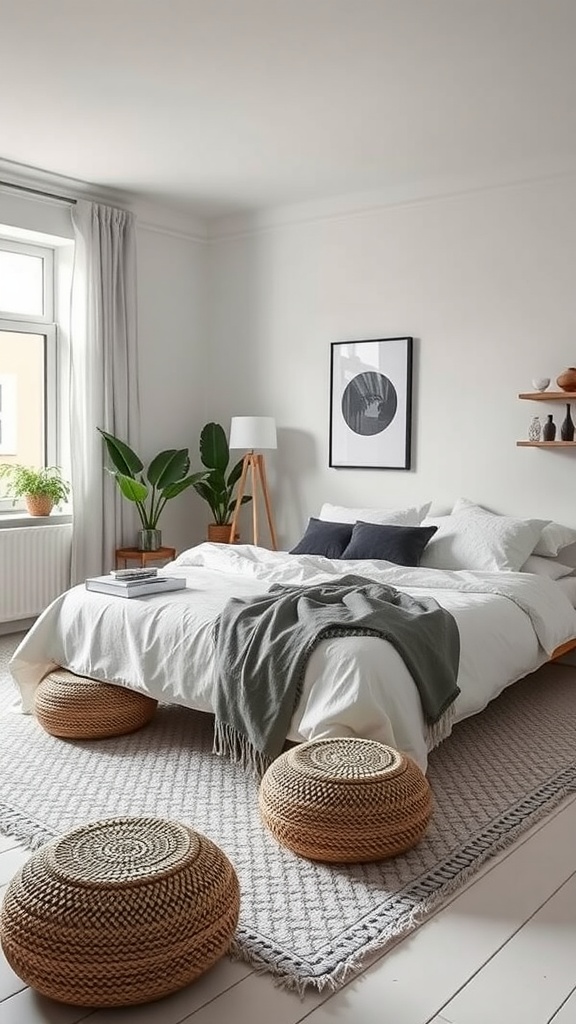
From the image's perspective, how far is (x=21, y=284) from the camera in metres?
5.91

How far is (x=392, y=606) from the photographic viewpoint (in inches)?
138

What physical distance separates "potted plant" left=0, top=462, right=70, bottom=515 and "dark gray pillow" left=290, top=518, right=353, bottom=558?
5.33 ft

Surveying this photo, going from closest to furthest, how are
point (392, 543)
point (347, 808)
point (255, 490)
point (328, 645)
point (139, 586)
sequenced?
1. point (347, 808)
2. point (328, 645)
3. point (139, 586)
4. point (392, 543)
5. point (255, 490)

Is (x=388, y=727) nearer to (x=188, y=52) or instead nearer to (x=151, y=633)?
(x=151, y=633)

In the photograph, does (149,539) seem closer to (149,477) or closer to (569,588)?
(149,477)

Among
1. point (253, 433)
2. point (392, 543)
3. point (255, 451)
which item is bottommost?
point (392, 543)

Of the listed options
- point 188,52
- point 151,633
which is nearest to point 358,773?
point 151,633

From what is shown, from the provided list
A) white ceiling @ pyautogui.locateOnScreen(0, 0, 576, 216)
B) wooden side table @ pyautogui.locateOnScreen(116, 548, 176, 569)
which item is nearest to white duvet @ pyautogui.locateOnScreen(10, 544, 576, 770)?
wooden side table @ pyautogui.locateOnScreen(116, 548, 176, 569)

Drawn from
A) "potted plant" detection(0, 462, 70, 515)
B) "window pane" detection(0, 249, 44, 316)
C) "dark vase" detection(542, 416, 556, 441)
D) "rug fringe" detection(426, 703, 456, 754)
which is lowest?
"rug fringe" detection(426, 703, 456, 754)

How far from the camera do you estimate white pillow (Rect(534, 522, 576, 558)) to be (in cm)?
490

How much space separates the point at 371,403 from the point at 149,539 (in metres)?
1.69

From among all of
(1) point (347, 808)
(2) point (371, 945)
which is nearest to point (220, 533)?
(1) point (347, 808)

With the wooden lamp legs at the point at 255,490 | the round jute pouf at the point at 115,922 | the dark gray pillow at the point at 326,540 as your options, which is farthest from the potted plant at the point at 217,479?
the round jute pouf at the point at 115,922

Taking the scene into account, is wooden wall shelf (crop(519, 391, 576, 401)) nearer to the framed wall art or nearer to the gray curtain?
the framed wall art
